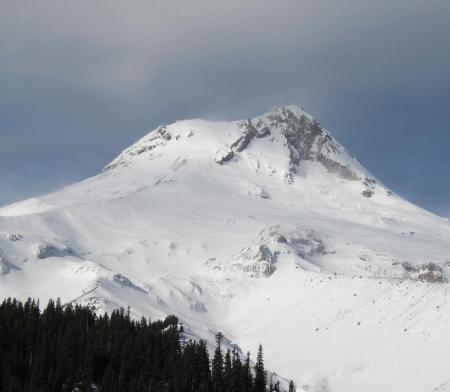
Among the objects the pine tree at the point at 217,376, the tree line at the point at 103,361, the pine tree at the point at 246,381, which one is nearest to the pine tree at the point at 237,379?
the tree line at the point at 103,361

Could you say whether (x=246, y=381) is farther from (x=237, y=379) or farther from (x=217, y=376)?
(x=217, y=376)

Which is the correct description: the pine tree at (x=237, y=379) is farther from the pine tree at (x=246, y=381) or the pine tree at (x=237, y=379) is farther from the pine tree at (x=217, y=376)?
the pine tree at (x=217, y=376)

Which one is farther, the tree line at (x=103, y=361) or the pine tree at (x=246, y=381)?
the pine tree at (x=246, y=381)

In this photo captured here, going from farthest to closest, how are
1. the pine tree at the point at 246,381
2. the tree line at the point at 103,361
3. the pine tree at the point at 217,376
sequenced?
the pine tree at the point at 246,381 → the pine tree at the point at 217,376 → the tree line at the point at 103,361

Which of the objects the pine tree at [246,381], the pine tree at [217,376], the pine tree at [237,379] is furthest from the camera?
the pine tree at [246,381]

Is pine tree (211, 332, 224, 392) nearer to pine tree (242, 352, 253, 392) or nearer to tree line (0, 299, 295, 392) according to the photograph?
tree line (0, 299, 295, 392)

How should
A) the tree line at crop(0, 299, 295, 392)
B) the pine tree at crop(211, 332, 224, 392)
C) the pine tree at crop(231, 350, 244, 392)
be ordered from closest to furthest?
the tree line at crop(0, 299, 295, 392) < the pine tree at crop(231, 350, 244, 392) < the pine tree at crop(211, 332, 224, 392)

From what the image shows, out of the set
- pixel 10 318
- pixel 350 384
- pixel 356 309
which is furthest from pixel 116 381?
pixel 356 309

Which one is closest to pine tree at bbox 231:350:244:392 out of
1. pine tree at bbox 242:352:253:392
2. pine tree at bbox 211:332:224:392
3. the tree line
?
the tree line
